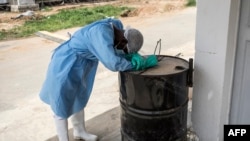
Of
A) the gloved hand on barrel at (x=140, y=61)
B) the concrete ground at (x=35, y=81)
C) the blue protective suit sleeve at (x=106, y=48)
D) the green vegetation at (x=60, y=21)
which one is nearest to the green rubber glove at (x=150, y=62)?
the gloved hand on barrel at (x=140, y=61)

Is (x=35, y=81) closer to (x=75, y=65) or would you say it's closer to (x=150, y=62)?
(x=75, y=65)

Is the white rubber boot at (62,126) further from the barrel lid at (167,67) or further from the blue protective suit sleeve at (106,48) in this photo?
the barrel lid at (167,67)

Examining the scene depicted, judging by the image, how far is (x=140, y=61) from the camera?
250 cm

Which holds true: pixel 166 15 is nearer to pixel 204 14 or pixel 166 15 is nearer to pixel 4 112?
pixel 4 112

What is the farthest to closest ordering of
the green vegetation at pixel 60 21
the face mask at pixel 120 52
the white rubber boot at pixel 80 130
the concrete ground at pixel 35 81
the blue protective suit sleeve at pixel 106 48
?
the green vegetation at pixel 60 21
the concrete ground at pixel 35 81
the white rubber boot at pixel 80 130
the face mask at pixel 120 52
the blue protective suit sleeve at pixel 106 48

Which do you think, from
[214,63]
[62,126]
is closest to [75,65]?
[62,126]

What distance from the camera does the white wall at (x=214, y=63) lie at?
8.46 feet

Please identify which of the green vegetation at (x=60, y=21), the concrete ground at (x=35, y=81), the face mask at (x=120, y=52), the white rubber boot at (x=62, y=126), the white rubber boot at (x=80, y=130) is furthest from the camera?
the green vegetation at (x=60, y=21)

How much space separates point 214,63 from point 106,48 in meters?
0.96

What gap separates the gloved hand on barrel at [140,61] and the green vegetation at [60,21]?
746 cm

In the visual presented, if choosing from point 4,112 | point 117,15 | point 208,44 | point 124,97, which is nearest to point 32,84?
point 4,112

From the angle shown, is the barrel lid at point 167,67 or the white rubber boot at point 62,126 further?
the white rubber boot at point 62,126

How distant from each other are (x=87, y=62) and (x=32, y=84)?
2.92 m

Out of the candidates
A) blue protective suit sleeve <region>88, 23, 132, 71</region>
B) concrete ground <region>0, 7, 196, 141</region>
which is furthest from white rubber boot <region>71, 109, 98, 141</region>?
blue protective suit sleeve <region>88, 23, 132, 71</region>
